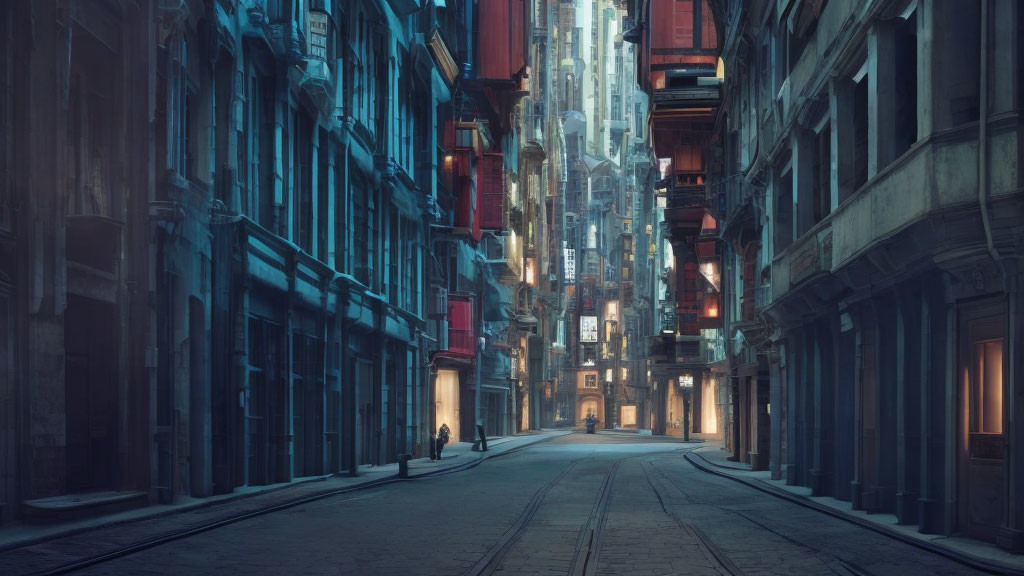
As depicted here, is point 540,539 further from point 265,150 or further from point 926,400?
point 265,150

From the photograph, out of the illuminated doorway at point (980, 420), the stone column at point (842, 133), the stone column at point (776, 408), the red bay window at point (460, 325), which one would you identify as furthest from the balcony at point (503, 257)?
the illuminated doorway at point (980, 420)

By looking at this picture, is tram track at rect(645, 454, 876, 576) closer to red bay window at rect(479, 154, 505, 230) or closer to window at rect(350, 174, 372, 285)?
window at rect(350, 174, 372, 285)

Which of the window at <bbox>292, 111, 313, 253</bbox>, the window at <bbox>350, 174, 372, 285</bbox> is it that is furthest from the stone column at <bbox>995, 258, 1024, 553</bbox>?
the window at <bbox>350, 174, 372, 285</bbox>

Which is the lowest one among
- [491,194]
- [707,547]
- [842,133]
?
[707,547]

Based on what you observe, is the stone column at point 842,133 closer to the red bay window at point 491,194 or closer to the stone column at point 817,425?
the stone column at point 817,425

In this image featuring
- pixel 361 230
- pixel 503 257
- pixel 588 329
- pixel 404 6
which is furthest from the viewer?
pixel 588 329

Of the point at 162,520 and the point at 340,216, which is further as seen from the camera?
the point at 340,216

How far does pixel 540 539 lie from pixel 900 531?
5.22 meters

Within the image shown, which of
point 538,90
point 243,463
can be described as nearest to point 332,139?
point 243,463

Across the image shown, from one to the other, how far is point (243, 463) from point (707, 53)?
32.0m

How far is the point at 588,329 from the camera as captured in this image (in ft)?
405

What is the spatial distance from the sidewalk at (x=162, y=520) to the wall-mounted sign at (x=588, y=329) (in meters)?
92.9

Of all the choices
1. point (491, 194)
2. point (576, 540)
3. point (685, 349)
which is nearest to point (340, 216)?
point (576, 540)

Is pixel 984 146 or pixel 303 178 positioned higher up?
pixel 303 178
